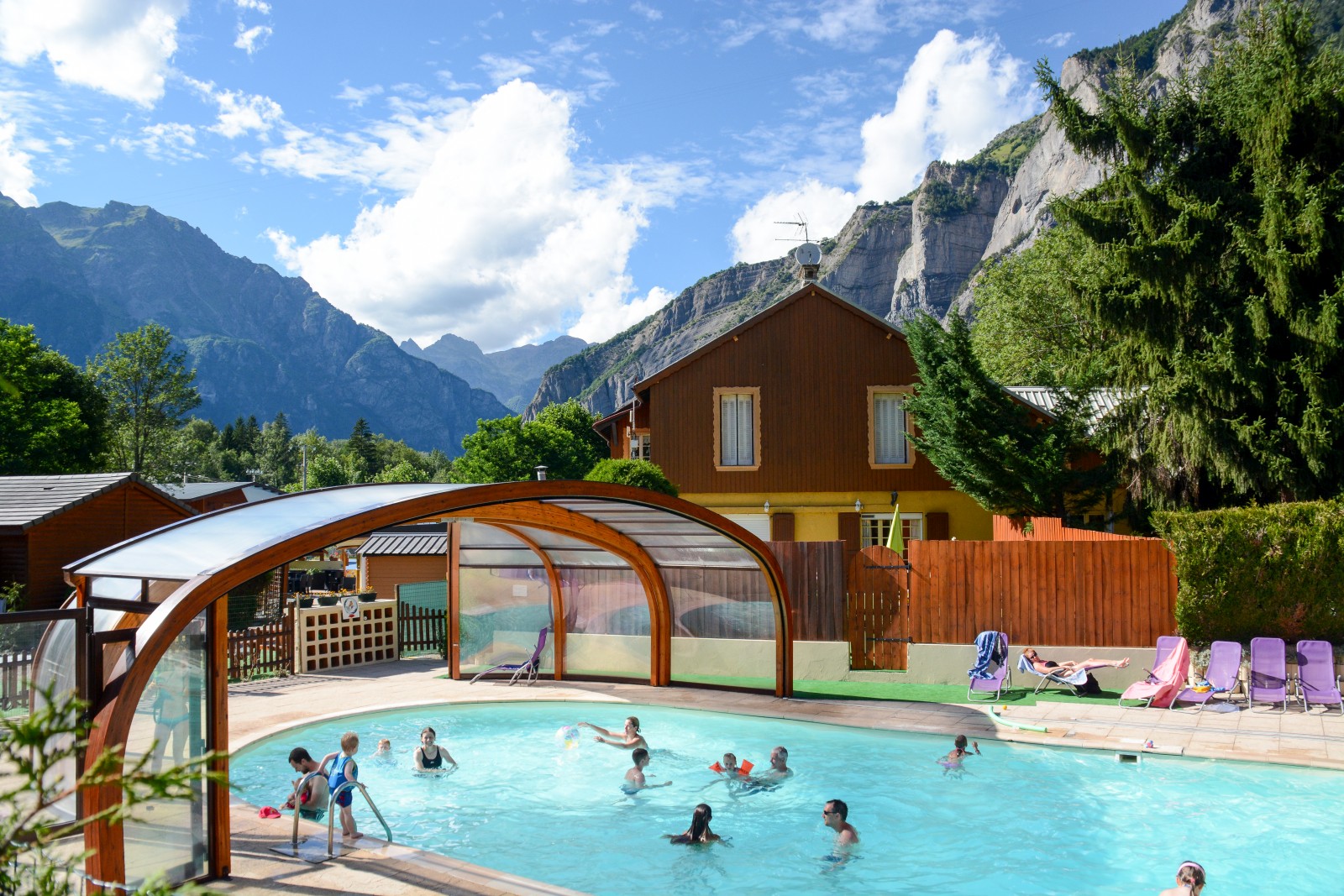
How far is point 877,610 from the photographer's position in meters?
16.7

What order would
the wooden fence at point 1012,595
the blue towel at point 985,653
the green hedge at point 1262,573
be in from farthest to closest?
the wooden fence at point 1012,595 < the blue towel at point 985,653 < the green hedge at point 1262,573

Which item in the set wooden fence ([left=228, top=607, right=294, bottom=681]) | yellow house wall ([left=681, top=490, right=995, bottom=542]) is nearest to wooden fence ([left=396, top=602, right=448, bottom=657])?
wooden fence ([left=228, top=607, right=294, bottom=681])

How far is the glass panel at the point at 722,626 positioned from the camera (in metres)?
16.1

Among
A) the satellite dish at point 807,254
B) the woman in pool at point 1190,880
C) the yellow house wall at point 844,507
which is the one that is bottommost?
the woman in pool at point 1190,880

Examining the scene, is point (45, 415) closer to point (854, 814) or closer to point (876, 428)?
point (876, 428)

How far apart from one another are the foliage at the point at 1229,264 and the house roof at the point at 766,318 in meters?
7.05

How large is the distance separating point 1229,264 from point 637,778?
14485 millimetres

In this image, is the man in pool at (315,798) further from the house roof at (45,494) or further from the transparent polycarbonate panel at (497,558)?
the house roof at (45,494)

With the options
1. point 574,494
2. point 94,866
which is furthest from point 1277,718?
point 94,866

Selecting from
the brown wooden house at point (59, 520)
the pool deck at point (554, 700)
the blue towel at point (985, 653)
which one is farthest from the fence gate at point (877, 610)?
the brown wooden house at point (59, 520)

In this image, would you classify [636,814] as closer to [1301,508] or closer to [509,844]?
[509,844]

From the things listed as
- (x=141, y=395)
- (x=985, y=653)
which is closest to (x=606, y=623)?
(x=985, y=653)

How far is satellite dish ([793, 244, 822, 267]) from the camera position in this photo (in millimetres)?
28000

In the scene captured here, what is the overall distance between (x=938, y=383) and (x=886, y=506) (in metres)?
5.04
